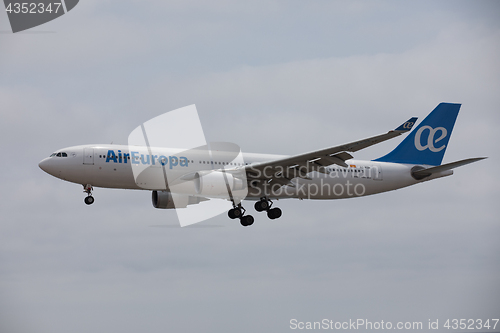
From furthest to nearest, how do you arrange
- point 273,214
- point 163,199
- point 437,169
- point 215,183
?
point 163,199
point 437,169
point 273,214
point 215,183

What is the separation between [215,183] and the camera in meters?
29.6

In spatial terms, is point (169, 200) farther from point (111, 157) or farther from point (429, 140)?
point (429, 140)

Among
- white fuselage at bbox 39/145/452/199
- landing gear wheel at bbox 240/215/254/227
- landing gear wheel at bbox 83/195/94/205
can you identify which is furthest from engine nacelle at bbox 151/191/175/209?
landing gear wheel at bbox 83/195/94/205

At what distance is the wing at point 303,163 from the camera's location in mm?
25891

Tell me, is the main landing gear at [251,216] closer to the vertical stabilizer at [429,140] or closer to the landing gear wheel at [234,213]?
the landing gear wheel at [234,213]

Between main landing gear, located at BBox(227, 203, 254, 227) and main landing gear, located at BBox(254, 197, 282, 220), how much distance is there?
68 cm

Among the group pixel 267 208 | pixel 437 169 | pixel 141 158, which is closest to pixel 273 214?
pixel 267 208

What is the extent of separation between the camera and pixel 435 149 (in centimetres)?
3722

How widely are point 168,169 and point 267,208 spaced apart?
609 cm

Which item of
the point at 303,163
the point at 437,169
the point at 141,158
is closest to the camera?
the point at 303,163

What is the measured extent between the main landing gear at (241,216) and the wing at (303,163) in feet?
8.56

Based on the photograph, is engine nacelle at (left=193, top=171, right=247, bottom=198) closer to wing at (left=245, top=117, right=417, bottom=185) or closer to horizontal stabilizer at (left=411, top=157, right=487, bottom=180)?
wing at (left=245, top=117, right=417, bottom=185)

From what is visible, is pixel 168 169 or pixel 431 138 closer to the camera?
pixel 168 169

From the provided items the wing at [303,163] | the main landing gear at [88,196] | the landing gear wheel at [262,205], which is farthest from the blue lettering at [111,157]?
the landing gear wheel at [262,205]
